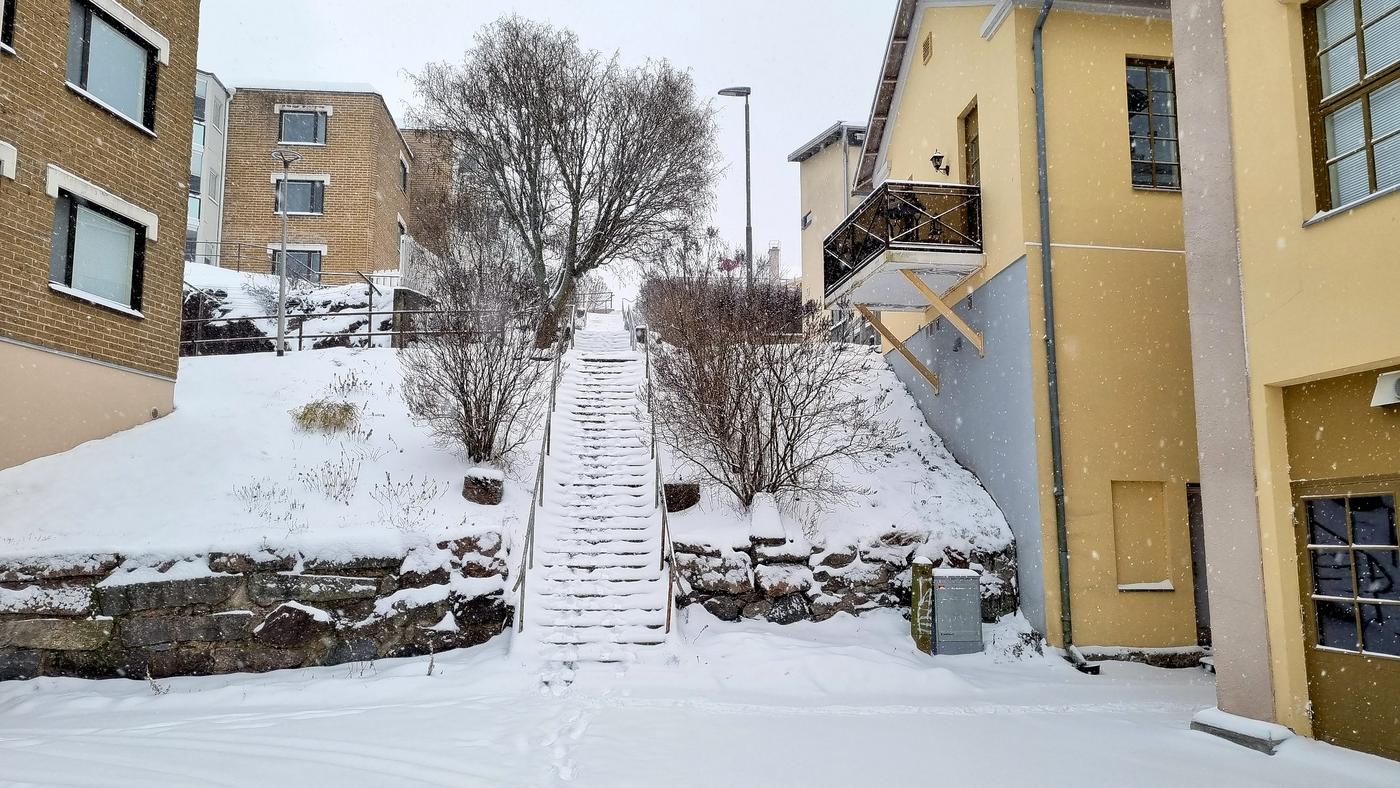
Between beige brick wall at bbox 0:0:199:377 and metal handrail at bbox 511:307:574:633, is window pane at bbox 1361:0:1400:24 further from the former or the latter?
beige brick wall at bbox 0:0:199:377

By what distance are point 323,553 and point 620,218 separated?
44.6 ft

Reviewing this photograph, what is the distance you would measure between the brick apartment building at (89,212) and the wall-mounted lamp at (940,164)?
10.9m

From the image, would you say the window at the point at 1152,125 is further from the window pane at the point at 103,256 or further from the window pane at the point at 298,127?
the window pane at the point at 298,127

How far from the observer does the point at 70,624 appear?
8.78 metres

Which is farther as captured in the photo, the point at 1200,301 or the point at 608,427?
the point at 608,427

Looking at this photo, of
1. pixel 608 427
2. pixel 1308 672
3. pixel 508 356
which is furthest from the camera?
pixel 608 427

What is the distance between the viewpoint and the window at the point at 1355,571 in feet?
20.2

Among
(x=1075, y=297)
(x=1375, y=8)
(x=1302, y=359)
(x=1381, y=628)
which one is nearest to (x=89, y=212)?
(x=1075, y=297)

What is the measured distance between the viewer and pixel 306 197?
27.3m

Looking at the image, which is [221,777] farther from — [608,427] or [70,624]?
[608,427]

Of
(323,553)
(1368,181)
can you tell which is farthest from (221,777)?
(1368,181)

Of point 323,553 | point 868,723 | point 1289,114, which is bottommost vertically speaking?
point 868,723

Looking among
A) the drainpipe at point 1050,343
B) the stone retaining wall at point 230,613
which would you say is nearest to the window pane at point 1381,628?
the drainpipe at point 1050,343

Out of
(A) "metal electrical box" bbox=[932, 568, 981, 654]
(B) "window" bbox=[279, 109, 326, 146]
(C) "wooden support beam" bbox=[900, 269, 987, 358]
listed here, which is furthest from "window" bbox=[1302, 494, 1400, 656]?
(B) "window" bbox=[279, 109, 326, 146]
